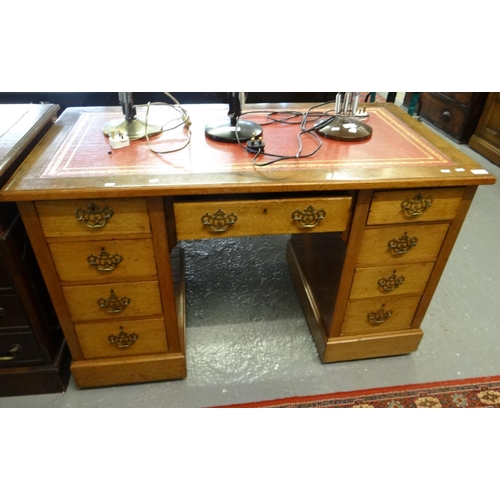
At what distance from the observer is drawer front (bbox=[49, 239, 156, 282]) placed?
0.97 metres

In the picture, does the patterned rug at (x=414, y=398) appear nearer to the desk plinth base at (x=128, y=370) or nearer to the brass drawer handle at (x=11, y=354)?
the desk plinth base at (x=128, y=370)

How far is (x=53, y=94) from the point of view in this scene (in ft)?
7.00

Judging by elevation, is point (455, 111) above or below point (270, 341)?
above

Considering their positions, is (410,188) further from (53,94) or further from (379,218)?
(53,94)

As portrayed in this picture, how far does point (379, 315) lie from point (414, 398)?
0.28m

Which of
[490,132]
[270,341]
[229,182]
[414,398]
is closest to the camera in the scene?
[229,182]

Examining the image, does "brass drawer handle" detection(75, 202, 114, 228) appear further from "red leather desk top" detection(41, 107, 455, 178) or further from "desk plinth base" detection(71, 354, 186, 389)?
"desk plinth base" detection(71, 354, 186, 389)

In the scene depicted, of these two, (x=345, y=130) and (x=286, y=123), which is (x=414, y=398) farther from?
(x=286, y=123)

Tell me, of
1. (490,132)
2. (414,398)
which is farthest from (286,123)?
(490,132)

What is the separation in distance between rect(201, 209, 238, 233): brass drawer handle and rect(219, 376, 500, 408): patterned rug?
587 millimetres

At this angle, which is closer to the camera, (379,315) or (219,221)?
(219,221)

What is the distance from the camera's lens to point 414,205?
1.03m

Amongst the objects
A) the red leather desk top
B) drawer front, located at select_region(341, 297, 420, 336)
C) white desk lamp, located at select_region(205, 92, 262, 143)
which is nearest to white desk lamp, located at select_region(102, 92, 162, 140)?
the red leather desk top

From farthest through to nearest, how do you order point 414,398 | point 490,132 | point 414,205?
point 490,132
point 414,398
point 414,205
